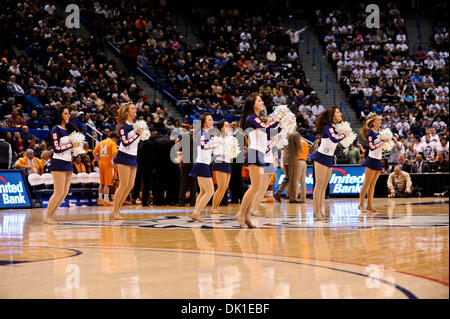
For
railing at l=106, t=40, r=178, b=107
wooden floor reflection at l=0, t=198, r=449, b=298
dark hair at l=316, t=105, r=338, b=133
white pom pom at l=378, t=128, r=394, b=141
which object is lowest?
wooden floor reflection at l=0, t=198, r=449, b=298

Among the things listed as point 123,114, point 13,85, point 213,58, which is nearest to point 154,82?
point 213,58

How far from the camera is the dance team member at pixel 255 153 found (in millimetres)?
8547

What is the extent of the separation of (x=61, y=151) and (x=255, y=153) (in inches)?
134

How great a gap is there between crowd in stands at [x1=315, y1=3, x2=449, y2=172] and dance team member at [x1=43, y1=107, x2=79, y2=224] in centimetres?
1507

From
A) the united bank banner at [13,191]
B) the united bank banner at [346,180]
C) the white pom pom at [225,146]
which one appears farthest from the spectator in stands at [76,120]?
the white pom pom at [225,146]

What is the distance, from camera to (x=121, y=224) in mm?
9875

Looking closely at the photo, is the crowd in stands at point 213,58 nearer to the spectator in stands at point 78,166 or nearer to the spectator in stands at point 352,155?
the spectator in stands at point 352,155

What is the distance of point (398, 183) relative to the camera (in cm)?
1747

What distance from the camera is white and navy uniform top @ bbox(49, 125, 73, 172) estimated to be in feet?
32.8

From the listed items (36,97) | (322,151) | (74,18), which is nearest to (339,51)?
(74,18)

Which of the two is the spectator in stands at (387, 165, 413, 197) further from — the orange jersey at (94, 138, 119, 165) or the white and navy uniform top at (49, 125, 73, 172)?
the white and navy uniform top at (49, 125, 73, 172)

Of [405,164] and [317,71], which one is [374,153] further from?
[317,71]

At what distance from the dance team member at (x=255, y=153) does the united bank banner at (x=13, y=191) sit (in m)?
8.04

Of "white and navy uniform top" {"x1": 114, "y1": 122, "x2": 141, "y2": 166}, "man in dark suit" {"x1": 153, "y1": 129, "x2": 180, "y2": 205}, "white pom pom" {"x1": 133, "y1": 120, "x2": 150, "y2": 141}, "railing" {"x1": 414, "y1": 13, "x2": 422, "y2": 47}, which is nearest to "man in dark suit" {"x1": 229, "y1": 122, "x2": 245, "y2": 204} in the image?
"man in dark suit" {"x1": 153, "y1": 129, "x2": 180, "y2": 205}
